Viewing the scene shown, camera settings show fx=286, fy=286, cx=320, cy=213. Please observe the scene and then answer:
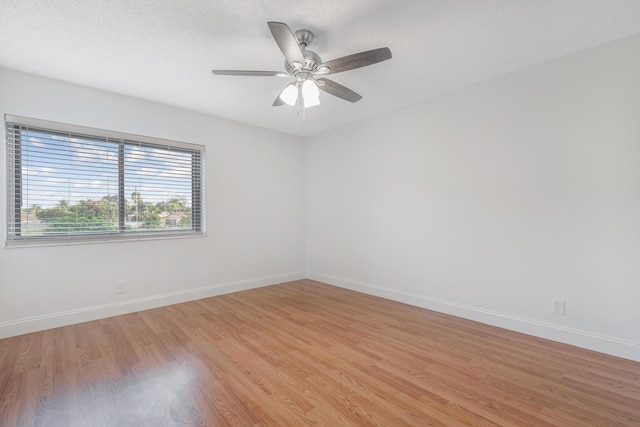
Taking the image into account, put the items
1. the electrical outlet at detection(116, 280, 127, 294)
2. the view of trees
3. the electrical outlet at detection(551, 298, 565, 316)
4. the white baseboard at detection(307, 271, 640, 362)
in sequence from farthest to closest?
the electrical outlet at detection(116, 280, 127, 294)
the view of trees
the electrical outlet at detection(551, 298, 565, 316)
the white baseboard at detection(307, 271, 640, 362)

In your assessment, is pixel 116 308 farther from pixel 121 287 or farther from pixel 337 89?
pixel 337 89

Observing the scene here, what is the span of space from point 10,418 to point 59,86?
2872 millimetres

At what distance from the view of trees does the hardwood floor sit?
3.34 ft

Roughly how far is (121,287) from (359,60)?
11.1ft

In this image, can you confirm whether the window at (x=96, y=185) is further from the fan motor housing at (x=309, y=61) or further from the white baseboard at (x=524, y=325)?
the white baseboard at (x=524, y=325)

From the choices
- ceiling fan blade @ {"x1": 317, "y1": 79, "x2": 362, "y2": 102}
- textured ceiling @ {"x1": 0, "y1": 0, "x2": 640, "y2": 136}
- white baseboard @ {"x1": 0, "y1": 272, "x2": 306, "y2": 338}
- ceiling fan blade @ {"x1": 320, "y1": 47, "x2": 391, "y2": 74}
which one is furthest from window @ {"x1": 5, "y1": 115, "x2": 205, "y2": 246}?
ceiling fan blade @ {"x1": 320, "y1": 47, "x2": 391, "y2": 74}

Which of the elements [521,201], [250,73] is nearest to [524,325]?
[521,201]

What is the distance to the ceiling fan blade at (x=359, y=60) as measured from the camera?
73.6 inches

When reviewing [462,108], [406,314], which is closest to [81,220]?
[406,314]

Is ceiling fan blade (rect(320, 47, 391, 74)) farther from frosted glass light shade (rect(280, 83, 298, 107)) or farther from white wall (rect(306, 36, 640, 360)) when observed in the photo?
white wall (rect(306, 36, 640, 360))

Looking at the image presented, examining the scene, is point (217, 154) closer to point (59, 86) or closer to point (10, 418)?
point (59, 86)

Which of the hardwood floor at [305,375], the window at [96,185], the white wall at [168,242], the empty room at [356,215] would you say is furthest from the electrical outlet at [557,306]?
the window at [96,185]

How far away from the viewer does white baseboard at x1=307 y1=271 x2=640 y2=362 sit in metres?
2.26

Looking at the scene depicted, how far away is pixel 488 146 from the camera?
2930mm
